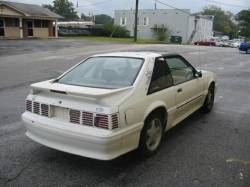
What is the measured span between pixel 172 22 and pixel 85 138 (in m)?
59.1

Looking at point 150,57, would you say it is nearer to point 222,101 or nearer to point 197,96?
point 197,96

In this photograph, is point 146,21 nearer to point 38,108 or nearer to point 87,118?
point 38,108

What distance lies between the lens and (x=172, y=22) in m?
60.6

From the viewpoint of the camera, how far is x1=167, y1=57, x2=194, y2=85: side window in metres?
5.43

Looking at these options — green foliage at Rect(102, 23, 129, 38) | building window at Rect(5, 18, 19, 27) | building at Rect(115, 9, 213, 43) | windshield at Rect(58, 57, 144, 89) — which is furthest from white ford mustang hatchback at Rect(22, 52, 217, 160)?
building at Rect(115, 9, 213, 43)

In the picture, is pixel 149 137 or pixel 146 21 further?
pixel 146 21

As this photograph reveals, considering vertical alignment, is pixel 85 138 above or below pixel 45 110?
A: below

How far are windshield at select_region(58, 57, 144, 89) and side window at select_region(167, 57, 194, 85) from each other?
2.48 feet

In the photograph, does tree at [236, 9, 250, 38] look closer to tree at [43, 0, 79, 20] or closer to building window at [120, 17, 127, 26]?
building window at [120, 17, 127, 26]

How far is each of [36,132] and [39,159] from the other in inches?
16.0

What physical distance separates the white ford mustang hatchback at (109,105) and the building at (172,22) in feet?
183

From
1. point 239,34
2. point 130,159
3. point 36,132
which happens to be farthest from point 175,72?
point 239,34

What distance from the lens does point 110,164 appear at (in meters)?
4.37

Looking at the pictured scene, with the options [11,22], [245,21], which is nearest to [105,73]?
[11,22]
